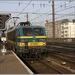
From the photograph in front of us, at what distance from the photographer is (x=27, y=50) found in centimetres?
1617

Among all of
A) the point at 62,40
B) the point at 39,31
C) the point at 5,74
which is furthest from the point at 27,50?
the point at 62,40

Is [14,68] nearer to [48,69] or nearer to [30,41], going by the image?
[48,69]

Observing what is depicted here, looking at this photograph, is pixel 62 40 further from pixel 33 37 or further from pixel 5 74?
pixel 5 74

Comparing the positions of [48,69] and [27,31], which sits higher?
[27,31]

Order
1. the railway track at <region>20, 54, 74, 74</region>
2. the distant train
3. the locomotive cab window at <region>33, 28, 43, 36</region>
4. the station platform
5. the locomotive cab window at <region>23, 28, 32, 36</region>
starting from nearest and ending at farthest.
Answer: the station platform → the railway track at <region>20, 54, 74, 74</region> → the distant train → the locomotive cab window at <region>23, 28, 32, 36</region> → the locomotive cab window at <region>33, 28, 43, 36</region>

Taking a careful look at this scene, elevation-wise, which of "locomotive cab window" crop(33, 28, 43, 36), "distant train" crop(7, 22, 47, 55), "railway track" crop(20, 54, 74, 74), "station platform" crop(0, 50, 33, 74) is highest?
"locomotive cab window" crop(33, 28, 43, 36)

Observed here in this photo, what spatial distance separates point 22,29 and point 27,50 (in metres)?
1.75

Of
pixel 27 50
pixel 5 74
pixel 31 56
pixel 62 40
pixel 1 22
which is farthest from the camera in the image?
pixel 62 40

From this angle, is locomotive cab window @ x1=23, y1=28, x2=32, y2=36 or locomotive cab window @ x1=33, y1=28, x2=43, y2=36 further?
locomotive cab window @ x1=33, y1=28, x2=43, y2=36

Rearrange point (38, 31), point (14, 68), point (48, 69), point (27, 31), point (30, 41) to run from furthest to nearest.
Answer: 1. point (38, 31)
2. point (27, 31)
3. point (30, 41)
4. point (48, 69)
5. point (14, 68)

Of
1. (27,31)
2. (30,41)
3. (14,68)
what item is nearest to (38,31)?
(27,31)

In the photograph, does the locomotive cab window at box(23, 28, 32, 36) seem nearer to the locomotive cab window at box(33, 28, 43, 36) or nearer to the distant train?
the distant train

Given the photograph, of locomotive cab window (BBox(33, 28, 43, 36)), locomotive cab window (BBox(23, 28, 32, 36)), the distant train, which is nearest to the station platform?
the distant train

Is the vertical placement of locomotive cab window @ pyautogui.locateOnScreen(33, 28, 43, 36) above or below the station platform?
above
